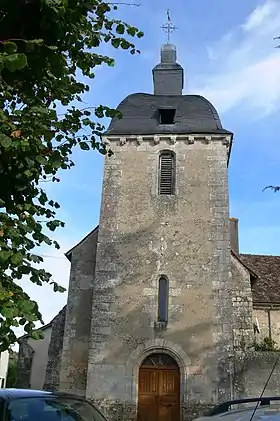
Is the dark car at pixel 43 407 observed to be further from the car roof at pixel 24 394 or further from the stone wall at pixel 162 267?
the stone wall at pixel 162 267

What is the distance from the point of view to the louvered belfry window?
51.0 feet

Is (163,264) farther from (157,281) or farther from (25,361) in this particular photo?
(25,361)

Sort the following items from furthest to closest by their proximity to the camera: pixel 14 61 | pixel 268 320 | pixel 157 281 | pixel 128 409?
pixel 268 320 < pixel 157 281 < pixel 128 409 < pixel 14 61

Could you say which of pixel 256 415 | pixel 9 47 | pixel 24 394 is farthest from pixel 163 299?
pixel 256 415

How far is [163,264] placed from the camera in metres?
14.4

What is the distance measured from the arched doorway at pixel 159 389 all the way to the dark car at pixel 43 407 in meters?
8.27

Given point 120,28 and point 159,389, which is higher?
point 120,28

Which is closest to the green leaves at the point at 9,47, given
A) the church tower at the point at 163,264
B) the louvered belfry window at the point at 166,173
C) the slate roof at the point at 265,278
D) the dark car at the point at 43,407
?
the dark car at the point at 43,407

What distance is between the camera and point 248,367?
13.2 metres

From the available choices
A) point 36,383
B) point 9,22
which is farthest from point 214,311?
point 9,22

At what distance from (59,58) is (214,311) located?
10.9 metres

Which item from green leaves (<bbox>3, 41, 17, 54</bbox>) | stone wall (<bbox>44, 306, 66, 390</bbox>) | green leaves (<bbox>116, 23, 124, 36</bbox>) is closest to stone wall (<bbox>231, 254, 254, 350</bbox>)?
stone wall (<bbox>44, 306, 66, 390</bbox>)

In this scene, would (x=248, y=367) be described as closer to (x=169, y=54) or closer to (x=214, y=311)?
(x=214, y=311)

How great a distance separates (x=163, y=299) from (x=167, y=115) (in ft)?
21.5
